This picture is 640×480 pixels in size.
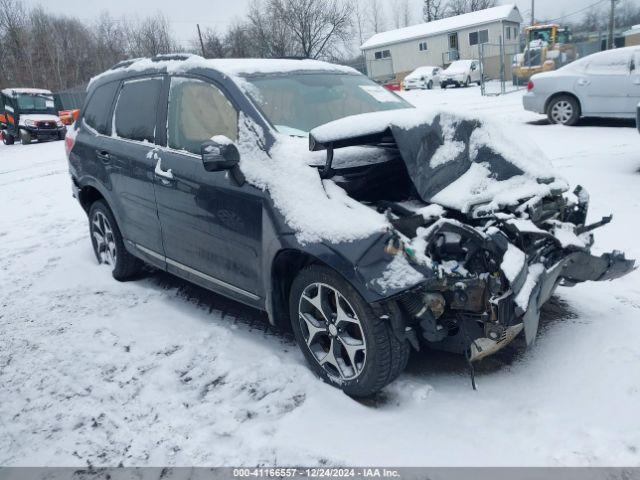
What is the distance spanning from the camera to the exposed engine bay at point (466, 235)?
104 inches

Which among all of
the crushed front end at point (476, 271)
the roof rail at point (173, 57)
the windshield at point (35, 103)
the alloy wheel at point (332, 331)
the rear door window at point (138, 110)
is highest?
the windshield at point (35, 103)

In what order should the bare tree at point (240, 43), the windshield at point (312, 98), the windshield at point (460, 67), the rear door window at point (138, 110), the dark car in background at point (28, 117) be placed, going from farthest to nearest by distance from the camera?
the bare tree at point (240, 43)
the windshield at point (460, 67)
the dark car in background at point (28, 117)
the rear door window at point (138, 110)
the windshield at point (312, 98)

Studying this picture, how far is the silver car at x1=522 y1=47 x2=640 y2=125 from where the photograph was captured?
10.5 metres

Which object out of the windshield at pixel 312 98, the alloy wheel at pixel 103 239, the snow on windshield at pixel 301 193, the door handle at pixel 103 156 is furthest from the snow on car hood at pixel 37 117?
the snow on windshield at pixel 301 193

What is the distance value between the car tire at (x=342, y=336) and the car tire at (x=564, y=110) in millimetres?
10482

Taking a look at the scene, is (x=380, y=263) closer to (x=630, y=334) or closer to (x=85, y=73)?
(x=630, y=334)

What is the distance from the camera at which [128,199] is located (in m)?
4.43

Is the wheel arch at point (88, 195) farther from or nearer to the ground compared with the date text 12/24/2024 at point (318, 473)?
farther from the ground

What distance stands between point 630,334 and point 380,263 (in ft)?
6.16

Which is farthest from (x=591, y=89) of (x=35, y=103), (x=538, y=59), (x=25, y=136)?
(x=35, y=103)

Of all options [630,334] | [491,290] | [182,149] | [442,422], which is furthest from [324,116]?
[630,334]

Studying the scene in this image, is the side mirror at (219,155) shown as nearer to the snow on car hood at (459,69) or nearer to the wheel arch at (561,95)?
the wheel arch at (561,95)

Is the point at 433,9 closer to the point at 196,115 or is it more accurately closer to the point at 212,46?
the point at 212,46

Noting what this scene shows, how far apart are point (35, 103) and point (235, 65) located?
23.4m
